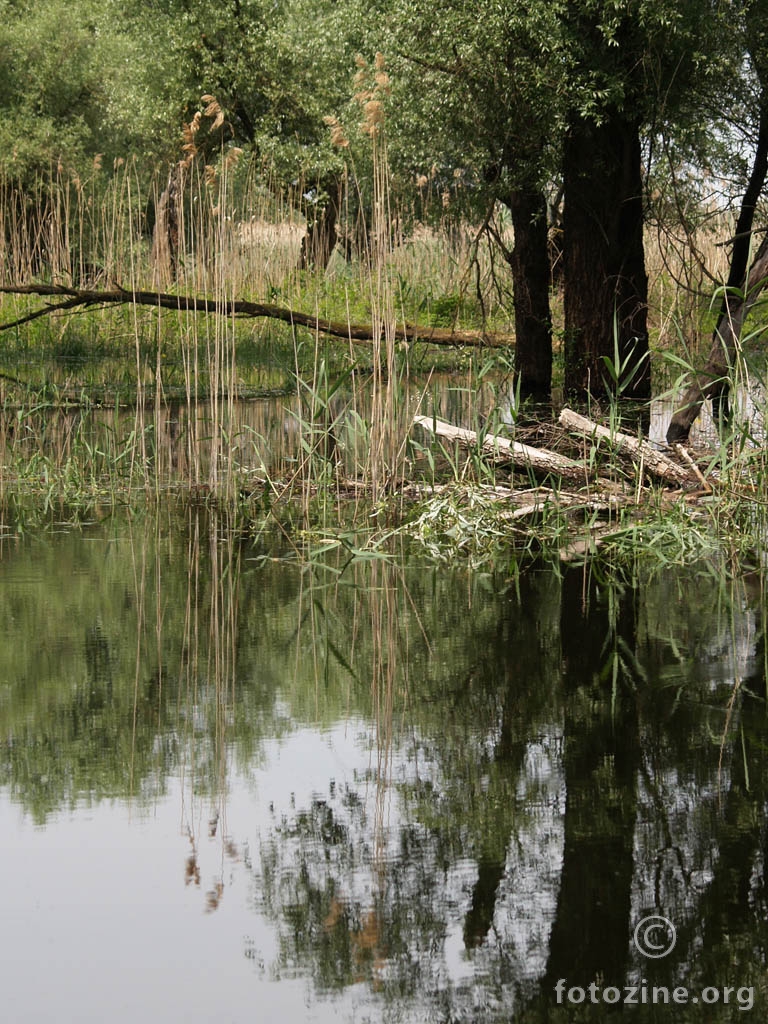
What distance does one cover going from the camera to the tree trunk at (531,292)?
33.9 feet

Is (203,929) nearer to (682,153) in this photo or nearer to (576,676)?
(576,676)

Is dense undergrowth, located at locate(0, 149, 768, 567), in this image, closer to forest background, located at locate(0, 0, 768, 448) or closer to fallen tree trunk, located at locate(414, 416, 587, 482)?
fallen tree trunk, located at locate(414, 416, 587, 482)

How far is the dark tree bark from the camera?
23.9 feet

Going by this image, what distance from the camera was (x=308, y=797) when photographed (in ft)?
9.61

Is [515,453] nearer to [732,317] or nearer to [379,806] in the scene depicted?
[732,317]

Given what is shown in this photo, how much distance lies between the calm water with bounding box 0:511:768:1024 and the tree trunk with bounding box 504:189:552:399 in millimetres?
6003

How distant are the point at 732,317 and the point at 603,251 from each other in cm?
239

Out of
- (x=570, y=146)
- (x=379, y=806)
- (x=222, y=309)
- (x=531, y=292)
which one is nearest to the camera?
(x=379, y=806)

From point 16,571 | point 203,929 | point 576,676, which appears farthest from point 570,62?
point 203,929

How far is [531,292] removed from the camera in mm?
10836

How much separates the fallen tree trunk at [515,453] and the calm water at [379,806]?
1731mm

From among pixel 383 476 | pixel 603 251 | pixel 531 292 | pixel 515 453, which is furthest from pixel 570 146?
pixel 383 476

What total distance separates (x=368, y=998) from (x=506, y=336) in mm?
11184

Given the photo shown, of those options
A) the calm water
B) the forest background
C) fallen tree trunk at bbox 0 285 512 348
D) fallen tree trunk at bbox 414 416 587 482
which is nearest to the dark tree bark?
the forest background
